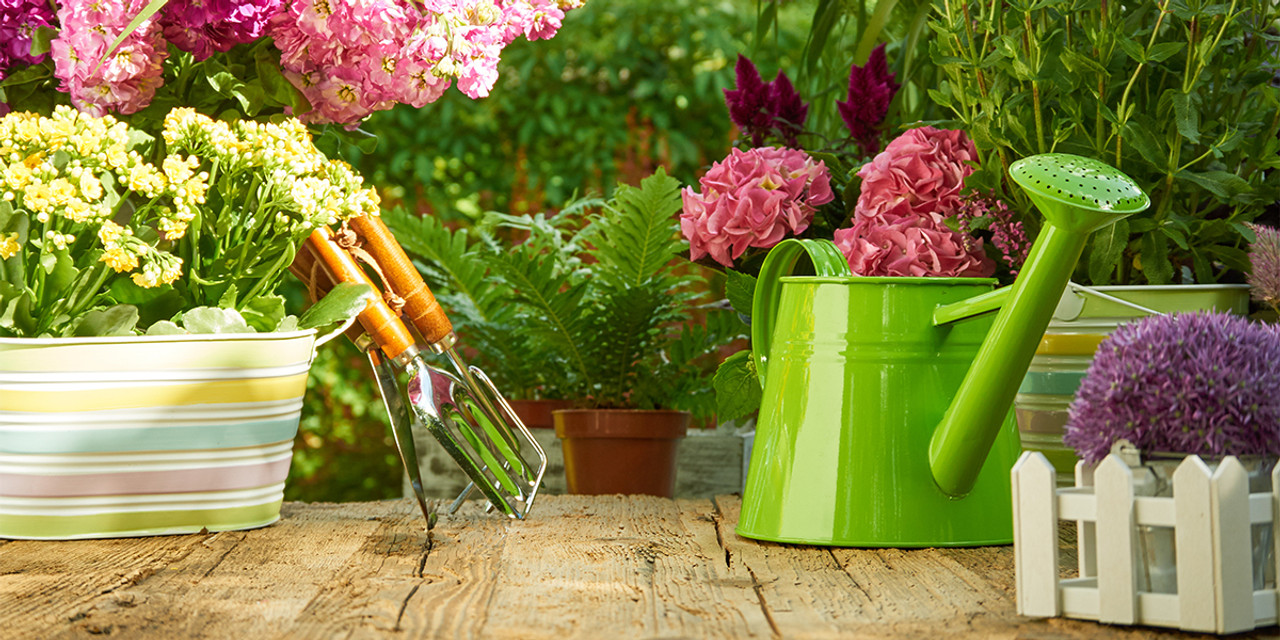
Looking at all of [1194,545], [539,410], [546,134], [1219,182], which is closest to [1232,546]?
[1194,545]

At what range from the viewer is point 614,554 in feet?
2.58

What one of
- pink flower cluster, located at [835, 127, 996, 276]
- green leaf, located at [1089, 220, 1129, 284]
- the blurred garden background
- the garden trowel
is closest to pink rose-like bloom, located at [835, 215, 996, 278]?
pink flower cluster, located at [835, 127, 996, 276]

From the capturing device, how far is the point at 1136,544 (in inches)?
21.5

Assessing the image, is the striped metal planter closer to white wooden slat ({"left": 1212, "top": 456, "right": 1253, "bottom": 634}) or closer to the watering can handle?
the watering can handle

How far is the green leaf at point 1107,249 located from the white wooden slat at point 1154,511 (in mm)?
397

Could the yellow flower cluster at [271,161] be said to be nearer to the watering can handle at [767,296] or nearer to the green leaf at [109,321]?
the green leaf at [109,321]

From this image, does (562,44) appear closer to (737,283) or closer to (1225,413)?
(737,283)

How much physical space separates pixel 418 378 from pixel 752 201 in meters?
0.36

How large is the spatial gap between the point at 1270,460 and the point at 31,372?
836 mm

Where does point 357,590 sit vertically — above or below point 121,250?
below

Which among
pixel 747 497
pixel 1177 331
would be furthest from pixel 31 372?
pixel 1177 331

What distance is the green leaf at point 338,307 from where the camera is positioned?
0.90m

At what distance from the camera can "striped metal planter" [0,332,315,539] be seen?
2.72 ft

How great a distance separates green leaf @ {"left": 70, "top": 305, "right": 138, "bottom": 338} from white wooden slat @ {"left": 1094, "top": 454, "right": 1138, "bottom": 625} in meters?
0.70
